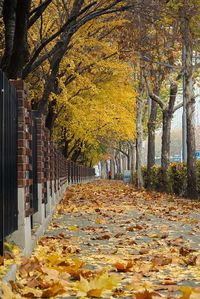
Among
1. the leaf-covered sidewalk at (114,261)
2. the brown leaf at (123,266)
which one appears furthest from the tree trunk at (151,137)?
the brown leaf at (123,266)

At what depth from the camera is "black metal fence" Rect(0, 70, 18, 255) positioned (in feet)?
19.7

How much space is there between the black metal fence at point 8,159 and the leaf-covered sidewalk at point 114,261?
0.49 metres

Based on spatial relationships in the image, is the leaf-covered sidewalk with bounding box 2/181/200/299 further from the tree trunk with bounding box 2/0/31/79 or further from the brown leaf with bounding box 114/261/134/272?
the tree trunk with bounding box 2/0/31/79

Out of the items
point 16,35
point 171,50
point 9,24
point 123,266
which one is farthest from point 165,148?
point 123,266

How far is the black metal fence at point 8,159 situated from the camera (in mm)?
6000

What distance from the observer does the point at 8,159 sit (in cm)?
652

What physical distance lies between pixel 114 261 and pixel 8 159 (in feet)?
5.64

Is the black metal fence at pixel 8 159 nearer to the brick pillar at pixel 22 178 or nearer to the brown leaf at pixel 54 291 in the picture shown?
the brick pillar at pixel 22 178

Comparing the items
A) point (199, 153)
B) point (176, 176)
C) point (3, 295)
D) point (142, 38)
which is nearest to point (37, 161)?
point (3, 295)

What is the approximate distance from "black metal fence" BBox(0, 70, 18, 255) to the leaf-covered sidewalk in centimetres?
49

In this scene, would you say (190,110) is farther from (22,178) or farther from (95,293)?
(95,293)

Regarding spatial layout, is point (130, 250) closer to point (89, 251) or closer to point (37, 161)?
point (89, 251)

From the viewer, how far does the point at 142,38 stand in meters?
25.3

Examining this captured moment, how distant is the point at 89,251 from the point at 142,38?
60.2ft
